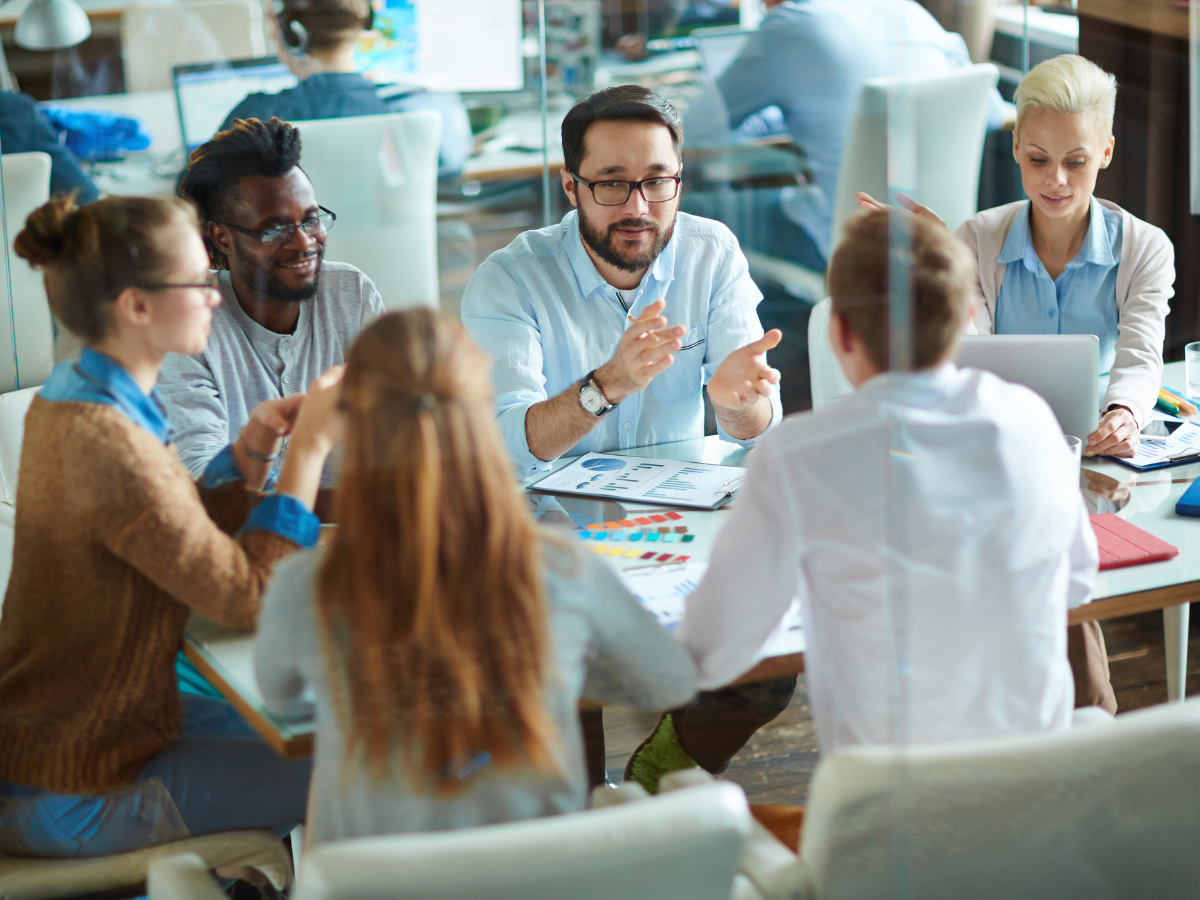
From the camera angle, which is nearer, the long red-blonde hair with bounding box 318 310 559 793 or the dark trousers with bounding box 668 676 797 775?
the long red-blonde hair with bounding box 318 310 559 793

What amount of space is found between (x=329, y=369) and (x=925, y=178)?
0.93 metres

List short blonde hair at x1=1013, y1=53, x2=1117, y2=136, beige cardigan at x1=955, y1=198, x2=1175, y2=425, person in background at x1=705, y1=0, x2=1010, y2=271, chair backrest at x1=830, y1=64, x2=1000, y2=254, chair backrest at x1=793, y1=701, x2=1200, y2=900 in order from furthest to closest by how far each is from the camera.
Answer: short blonde hair at x1=1013, y1=53, x2=1117, y2=136, beige cardigan at x1=955, y1=198, x2=1175, y2=425, person in background at x1=705, y1=0, x2=1010, y2=271, chair backrest at x1=830, y1=64, x2=1000, y2=254, chair backrest at x1=793, y1=701, x2=1200, y2=900

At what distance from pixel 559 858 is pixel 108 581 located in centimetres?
58

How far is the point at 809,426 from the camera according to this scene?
1175mm

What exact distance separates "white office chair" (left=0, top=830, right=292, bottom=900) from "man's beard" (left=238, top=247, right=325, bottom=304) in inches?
23.9

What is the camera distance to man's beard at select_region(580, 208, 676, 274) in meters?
1.74

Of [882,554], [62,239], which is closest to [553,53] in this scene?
[62,239]

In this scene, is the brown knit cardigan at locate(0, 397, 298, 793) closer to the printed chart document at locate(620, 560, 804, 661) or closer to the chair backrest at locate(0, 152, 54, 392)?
the chair backrest at locate(0, 152, 54, 392)

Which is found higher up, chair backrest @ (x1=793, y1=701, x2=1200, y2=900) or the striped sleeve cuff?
the striped sleeve cuff

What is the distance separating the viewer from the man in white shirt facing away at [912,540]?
1159mm

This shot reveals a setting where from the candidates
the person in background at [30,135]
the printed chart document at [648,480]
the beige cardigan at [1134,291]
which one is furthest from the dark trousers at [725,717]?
the person in background at [30,135]

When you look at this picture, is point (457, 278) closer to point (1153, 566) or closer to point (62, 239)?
point (62, 239)

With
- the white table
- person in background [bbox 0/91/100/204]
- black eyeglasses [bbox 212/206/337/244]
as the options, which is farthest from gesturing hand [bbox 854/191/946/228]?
person in background [bbox 0/91/100/204]

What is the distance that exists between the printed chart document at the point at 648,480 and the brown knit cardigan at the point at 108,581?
474 mm
